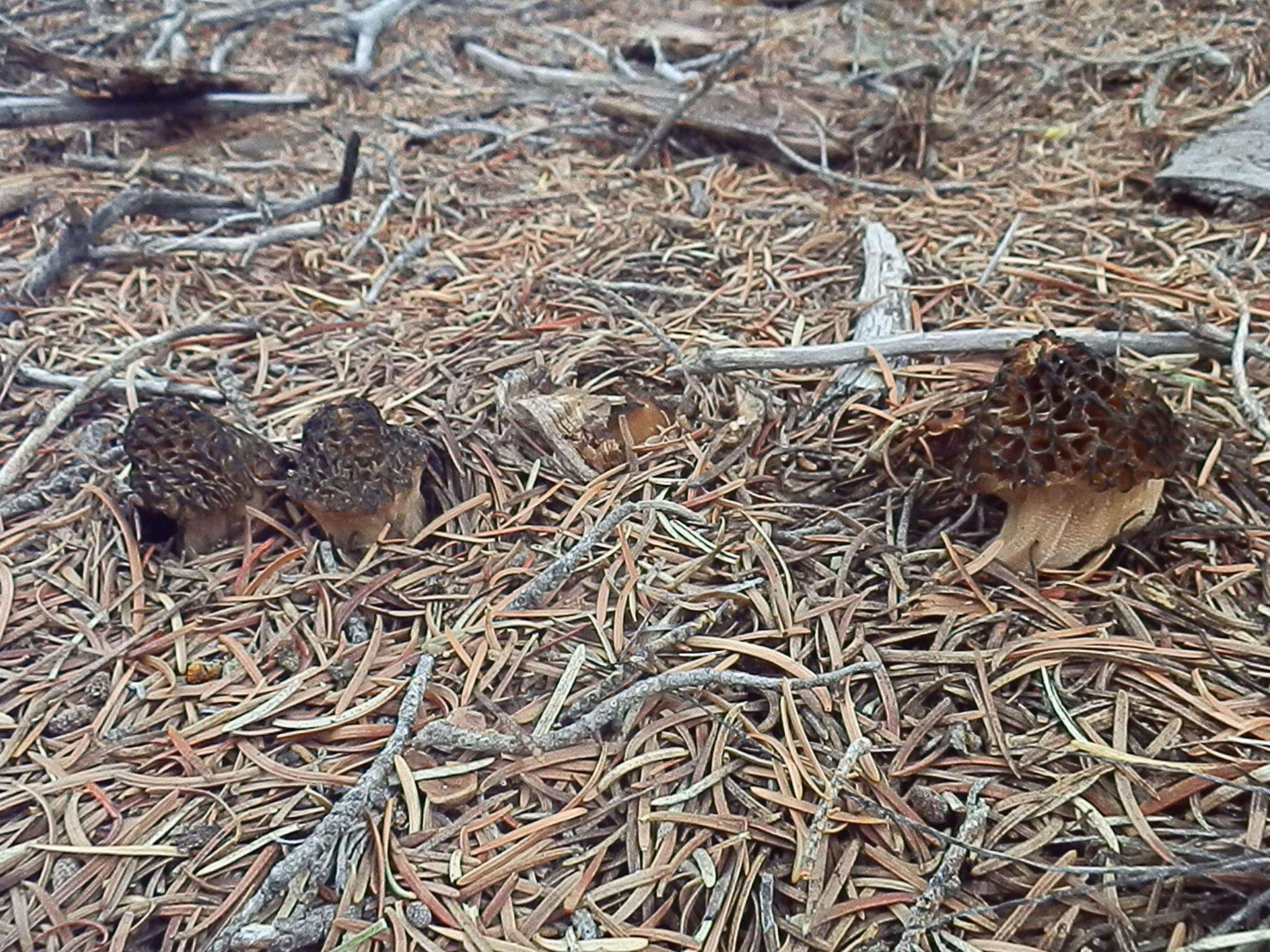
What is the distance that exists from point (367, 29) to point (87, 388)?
3478 millimetres

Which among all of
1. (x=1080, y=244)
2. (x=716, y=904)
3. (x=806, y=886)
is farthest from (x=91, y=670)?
(x=1080, y=244)

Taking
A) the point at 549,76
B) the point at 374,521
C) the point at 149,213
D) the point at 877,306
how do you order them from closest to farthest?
the point at 374,521 < the point at 877,306 < the point at 149,213 < the point at 549,76

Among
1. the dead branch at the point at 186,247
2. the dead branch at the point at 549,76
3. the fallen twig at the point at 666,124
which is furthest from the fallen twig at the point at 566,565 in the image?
the dead branch at the point at 549,76

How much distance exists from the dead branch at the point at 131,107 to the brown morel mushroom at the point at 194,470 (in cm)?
221

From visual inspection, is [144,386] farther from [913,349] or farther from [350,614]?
[913,349]

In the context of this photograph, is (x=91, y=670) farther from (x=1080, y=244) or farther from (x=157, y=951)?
(x=1080, y=244)

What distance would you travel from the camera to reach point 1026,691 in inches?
65.6

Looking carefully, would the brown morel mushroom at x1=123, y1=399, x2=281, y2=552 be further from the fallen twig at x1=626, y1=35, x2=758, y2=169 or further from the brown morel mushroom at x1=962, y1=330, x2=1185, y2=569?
the fallen twig at x1=626, y1=35, x2=758, y2=169

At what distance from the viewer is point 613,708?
1639 millimetres

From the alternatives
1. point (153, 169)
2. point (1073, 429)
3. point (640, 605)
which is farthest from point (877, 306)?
point (153, 169)

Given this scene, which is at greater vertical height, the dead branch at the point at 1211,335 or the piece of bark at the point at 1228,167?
the piece of bark at the point at 1228,167

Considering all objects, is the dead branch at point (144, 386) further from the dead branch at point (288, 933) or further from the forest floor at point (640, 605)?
the dead branch at point (288, 933)

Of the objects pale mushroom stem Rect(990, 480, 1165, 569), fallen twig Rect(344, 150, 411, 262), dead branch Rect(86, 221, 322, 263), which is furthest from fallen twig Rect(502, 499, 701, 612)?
dead branch Rect(86, 221, 322, 263)

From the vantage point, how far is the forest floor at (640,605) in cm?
145
